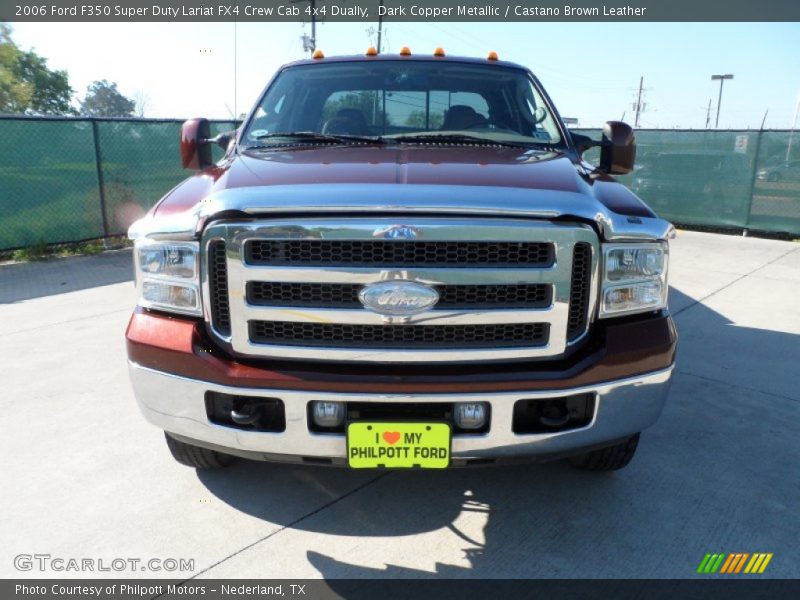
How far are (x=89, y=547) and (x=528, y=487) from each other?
1840 mm

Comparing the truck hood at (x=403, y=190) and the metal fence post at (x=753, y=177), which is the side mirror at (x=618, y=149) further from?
the metal fence post at (x=753, y=177)

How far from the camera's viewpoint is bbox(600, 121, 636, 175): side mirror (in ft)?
11.2

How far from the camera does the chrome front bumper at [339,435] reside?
213 centimetres

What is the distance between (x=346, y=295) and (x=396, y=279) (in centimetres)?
19

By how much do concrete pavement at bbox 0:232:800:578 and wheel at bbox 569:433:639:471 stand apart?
0.08m

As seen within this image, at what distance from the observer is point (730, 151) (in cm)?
1096

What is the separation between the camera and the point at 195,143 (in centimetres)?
353

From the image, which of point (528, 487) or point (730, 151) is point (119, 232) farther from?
point (730, 151)

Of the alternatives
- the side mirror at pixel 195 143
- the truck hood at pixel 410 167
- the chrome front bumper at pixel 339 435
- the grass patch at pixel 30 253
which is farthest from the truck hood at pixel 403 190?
the grass patch at pixel 30 253

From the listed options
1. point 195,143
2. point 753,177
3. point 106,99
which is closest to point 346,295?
point 195,143

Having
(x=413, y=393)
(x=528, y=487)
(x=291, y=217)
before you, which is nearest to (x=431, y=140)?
(x=291, y=217)

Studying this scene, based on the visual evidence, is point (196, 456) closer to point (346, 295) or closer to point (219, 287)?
point (219, 287)

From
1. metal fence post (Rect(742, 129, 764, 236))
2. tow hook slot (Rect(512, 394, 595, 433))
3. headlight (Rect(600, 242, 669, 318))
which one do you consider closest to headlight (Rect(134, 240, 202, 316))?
tow hook slot (Rect(512, 394, 595, 433))

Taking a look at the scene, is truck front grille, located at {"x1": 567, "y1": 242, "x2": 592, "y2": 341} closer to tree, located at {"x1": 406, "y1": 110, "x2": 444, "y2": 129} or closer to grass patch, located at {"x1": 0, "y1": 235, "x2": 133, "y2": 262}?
tree, located at {"x1": 406, "y1": 110, "x2": 444, "y2": 129}
